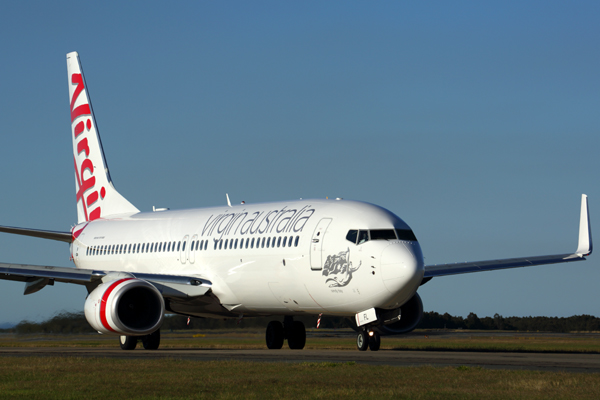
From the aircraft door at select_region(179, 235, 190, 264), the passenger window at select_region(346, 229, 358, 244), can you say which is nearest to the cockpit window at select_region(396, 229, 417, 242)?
the passenger window at select_region(346, 229, 358, 244)

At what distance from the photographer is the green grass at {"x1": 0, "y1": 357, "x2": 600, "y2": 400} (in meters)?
11.4

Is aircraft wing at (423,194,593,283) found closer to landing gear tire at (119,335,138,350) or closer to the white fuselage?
the white fuselage

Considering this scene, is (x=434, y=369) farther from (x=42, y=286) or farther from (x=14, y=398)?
(x=42, y=286)

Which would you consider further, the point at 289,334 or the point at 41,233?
the point at 41,233

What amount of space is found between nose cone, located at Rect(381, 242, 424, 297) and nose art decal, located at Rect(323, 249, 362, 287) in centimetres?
81

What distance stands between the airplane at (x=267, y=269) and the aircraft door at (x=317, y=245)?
0.10 feet

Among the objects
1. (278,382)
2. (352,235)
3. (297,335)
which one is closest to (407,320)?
(297,335)

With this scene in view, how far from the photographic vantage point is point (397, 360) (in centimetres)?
1759

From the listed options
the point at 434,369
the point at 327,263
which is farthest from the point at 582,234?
the point at 434,369

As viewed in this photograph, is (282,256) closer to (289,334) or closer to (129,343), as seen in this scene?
(289,334)

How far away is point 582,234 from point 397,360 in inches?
417

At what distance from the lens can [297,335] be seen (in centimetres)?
2581

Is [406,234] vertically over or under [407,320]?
over

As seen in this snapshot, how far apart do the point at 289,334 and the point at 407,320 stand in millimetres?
4111
